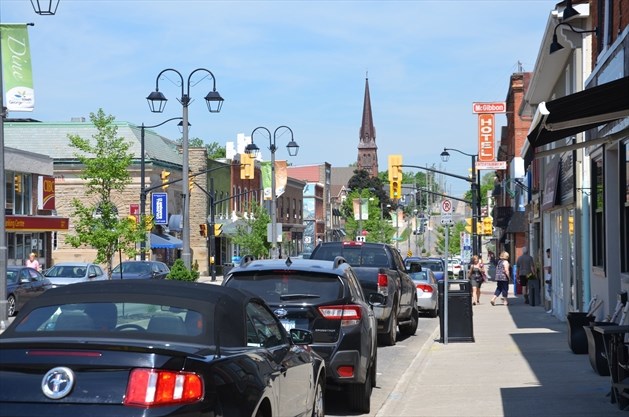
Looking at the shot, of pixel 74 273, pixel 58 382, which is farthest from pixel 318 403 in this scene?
pixel 74 273

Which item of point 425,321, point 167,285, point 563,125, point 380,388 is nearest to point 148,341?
point 167,285

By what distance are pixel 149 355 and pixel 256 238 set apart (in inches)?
2593

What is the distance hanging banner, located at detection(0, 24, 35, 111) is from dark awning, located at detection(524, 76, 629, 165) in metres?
16.6

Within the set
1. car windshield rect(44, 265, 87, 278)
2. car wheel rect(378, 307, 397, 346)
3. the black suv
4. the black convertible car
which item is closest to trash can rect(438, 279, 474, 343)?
car wheel rect(378, 307, 397, 346)

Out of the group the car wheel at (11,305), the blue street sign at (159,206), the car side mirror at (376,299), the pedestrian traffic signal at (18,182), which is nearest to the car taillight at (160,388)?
the car side mirror at (376,299)

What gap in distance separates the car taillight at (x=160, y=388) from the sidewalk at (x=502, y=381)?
5.94 meters

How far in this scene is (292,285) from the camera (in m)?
11.2

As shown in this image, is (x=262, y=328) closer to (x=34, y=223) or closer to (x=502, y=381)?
(x=502, y=381)

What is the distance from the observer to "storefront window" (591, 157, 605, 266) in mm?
17156

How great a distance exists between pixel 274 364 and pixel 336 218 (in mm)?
140796

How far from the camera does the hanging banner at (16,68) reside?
77.2ft

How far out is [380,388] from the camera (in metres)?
14.0

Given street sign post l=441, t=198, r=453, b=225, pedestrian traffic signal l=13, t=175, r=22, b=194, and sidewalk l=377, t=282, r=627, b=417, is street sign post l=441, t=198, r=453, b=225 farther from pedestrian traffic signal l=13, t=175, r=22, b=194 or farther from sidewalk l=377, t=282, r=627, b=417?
pedestrian traffic signal l=13, t=175, r=22, b=194

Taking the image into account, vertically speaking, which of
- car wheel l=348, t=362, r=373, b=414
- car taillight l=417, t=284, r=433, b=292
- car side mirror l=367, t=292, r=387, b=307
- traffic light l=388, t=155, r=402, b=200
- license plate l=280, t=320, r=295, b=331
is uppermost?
traffic light l=388, t=155, r=402, b=200
